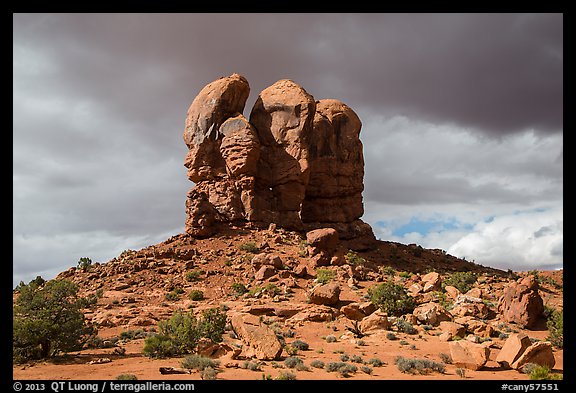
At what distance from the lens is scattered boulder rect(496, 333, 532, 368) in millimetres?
12960

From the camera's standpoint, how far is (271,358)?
1329 centimetres

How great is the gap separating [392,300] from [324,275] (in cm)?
748

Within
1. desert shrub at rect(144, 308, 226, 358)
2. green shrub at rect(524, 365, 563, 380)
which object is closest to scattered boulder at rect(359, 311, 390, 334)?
desert shrub at rect(144, 308, 226, 358)

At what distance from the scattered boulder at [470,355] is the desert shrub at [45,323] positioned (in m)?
14.1

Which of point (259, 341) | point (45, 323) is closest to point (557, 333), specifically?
point (259, 341)

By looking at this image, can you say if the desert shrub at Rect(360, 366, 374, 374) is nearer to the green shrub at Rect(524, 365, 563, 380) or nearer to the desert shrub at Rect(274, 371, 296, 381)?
the desert shrub at Rect(274, 371, 296, 381)

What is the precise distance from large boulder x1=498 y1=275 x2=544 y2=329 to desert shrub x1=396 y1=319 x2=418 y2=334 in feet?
19.6

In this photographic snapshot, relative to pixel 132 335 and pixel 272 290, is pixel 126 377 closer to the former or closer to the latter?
pixel 132 335

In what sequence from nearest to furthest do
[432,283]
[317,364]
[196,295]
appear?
1. [317,364]
2. [196,295]
3. [432,283]

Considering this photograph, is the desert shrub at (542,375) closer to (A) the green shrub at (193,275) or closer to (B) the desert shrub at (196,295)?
(B) the desert shrub at (196,295)

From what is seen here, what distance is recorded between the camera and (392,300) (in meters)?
23.4

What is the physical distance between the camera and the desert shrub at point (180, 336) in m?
14.3
